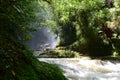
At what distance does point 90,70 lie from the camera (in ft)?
42.9

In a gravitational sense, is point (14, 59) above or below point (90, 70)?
above

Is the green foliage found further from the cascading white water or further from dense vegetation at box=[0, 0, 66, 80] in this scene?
dense vegetation at box=[0, 0, 66, 80]

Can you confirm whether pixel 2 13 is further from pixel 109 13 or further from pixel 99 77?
pixel 109 13

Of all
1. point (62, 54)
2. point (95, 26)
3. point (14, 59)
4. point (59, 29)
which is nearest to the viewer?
point (14, 59)

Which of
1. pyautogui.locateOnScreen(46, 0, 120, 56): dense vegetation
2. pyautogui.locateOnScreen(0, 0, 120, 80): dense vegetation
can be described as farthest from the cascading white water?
pyautogui.locateOnScreen(46, 0, 120, 56): dense vegetation

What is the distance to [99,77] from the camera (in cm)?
1129

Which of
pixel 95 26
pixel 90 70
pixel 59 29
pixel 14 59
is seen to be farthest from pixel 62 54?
pixel 14 59

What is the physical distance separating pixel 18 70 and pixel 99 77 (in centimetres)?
851

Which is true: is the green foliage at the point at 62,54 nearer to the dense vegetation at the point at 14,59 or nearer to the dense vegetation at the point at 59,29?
the dense vegetation at the point at 59,29

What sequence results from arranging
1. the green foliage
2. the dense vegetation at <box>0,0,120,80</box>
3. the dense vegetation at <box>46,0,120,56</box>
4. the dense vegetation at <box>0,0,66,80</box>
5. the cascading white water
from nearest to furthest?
the dense vegetation at <box>0,0,66,80</box> → the dense vegetation at <box>0,0,120,80</box> → the cascading white water → the green foliage → the dense vegetation at <box>46,0,120,56</box>

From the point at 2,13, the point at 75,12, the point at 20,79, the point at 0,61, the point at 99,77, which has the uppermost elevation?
the point at 75,12

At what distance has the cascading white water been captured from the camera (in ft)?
36.9

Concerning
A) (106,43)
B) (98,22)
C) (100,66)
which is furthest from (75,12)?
(100,66)

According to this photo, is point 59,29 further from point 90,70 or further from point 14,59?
point 14,59
